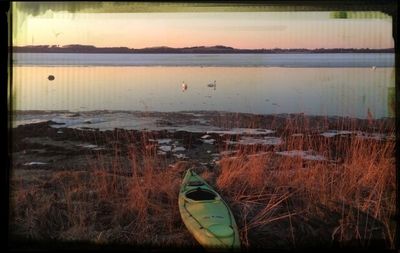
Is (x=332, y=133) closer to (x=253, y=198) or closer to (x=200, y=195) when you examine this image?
(x=253, y=198)

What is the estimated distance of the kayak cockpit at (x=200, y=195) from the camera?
5.45 m

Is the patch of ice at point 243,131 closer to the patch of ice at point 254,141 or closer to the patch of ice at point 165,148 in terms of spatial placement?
the patch of ice at point 254,141

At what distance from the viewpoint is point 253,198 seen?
5422 mm

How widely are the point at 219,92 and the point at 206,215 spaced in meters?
1.11

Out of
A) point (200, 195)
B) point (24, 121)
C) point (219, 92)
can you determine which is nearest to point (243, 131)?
point (219, 92)

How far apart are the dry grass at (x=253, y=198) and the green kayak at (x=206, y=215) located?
0.08m

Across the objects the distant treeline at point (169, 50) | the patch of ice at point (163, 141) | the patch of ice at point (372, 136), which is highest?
the distant treeline at point (169, 50)

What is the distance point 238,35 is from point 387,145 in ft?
5.34

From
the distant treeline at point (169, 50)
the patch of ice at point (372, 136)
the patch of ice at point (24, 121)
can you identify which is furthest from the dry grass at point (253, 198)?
the distant treeline at point (169, 50)

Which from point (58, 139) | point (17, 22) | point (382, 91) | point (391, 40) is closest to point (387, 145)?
point (382, 91)

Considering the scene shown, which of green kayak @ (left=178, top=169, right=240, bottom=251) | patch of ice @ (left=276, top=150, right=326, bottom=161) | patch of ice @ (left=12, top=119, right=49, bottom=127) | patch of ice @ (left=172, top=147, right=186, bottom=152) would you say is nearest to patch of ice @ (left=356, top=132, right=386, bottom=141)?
patch of ice @ (left=276, top=150, right=326, bottom=161)

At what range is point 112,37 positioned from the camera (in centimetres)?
544

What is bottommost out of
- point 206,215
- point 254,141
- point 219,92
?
point 206,215

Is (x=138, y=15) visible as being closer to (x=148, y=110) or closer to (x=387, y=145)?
(x=148, y=110)
